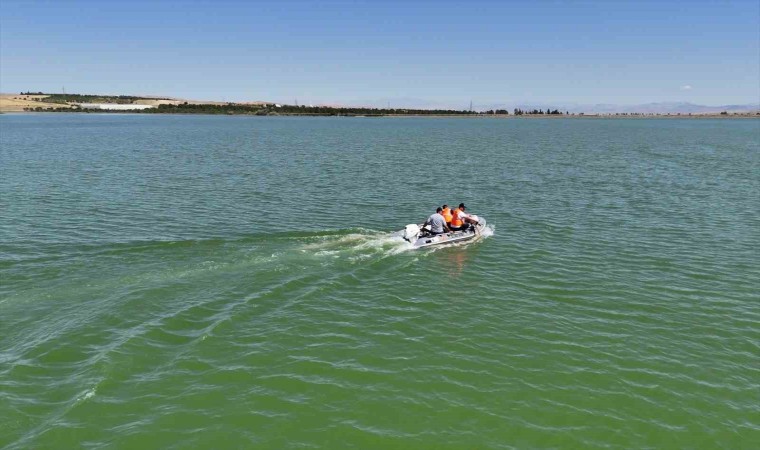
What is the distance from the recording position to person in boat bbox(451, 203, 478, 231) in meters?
31.4

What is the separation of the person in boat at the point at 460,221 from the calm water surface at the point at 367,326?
65.6 inches

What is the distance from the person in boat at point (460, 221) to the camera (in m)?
31.4

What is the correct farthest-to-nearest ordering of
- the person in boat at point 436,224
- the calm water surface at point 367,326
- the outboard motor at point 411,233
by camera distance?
the person in boat at point 436,224, the outboard motor at point 411,233, the calm water surface at point 367,326

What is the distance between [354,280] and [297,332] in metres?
5.60

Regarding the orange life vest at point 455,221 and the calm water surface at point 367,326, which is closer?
the calm water surface at point 367,326

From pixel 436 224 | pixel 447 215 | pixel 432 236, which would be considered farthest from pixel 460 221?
pixel 432 236

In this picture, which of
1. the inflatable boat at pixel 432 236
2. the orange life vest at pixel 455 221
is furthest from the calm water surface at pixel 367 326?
the orange life vest at pixel 455 221

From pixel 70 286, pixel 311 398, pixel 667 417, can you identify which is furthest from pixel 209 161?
pixel 667 417

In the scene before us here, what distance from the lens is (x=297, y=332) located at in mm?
18984

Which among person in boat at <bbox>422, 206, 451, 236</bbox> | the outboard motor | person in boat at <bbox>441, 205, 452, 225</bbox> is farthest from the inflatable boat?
person in boat at <bbox>441, 205, 452, 225</bbox>

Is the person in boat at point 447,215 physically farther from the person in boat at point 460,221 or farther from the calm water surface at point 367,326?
the calm water surface at point 367,326

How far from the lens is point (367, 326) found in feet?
64.5

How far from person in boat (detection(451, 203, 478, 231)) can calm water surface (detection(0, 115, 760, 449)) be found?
167 centimetres

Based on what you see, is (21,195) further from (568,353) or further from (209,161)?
(568,353)
